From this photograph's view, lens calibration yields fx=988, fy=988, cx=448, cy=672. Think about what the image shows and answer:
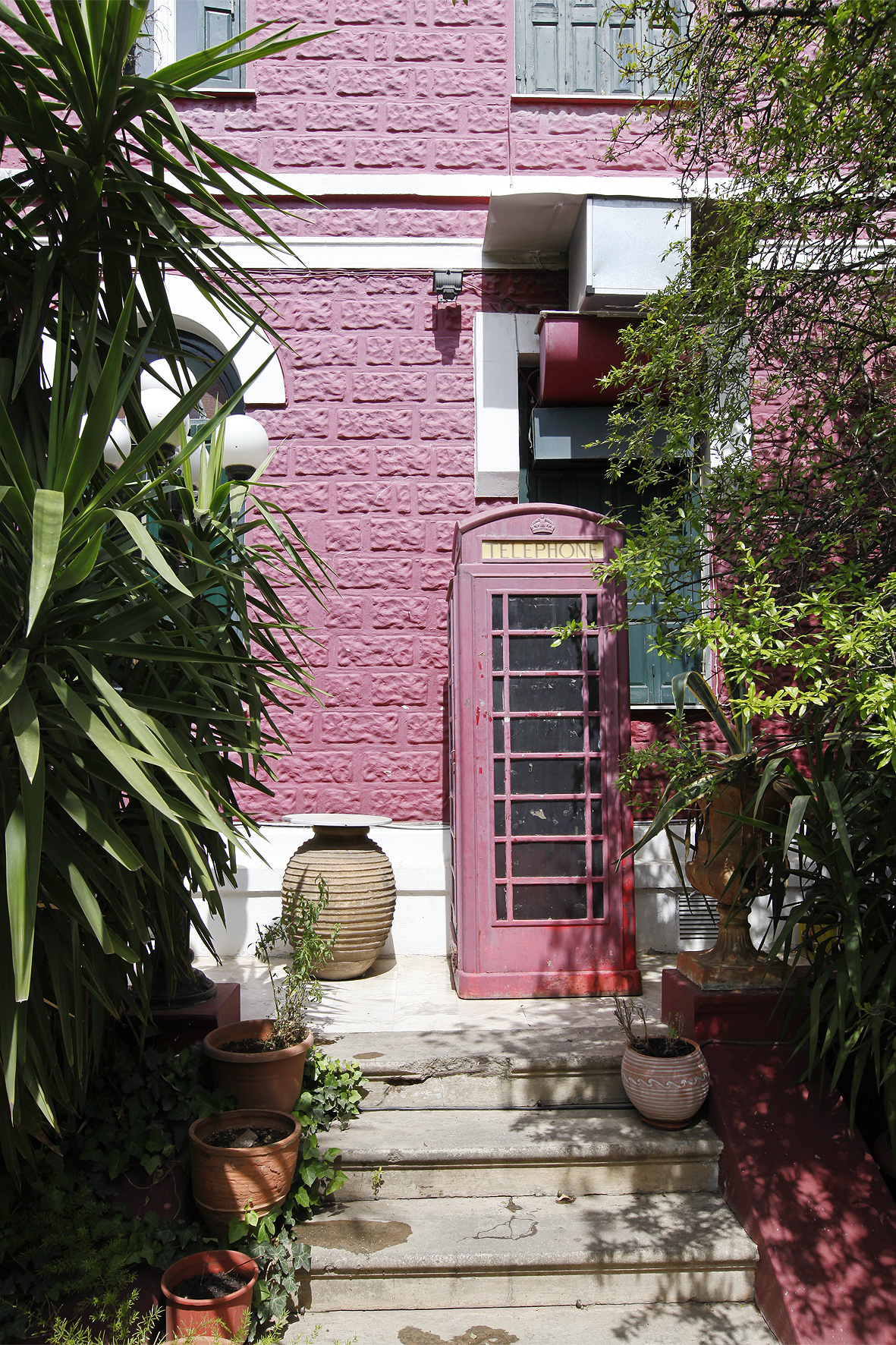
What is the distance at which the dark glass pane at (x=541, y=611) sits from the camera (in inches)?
226

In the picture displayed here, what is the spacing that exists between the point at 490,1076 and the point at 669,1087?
2.66 feet

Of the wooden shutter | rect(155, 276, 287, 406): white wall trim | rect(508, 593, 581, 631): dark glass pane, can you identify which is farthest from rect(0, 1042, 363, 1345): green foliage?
the wooden shutter

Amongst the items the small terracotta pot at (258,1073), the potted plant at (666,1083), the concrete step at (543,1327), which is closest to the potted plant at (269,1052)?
the small terracotta pot at (258,1073)

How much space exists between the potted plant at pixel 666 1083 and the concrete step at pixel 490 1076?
26 cm

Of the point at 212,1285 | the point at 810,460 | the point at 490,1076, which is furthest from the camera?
the point at 810,460

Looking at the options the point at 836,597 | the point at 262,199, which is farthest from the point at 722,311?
the point at 262,199

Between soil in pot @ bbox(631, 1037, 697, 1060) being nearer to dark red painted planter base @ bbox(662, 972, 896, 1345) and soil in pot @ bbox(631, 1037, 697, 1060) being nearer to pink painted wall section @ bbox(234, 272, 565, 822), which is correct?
dark red painted planter base @ bbox(662, 972, 896, 1345)

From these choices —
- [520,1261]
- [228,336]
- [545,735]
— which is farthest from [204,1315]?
[228,336]

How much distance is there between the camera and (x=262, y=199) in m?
3.40

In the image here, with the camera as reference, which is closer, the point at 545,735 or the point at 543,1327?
the point at 543,1327

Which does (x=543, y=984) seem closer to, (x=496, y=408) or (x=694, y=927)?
(x=694, y=927)

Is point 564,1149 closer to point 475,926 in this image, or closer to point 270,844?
point 475,926

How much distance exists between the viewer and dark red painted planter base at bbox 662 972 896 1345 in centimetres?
331

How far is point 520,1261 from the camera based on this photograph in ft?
11.4
